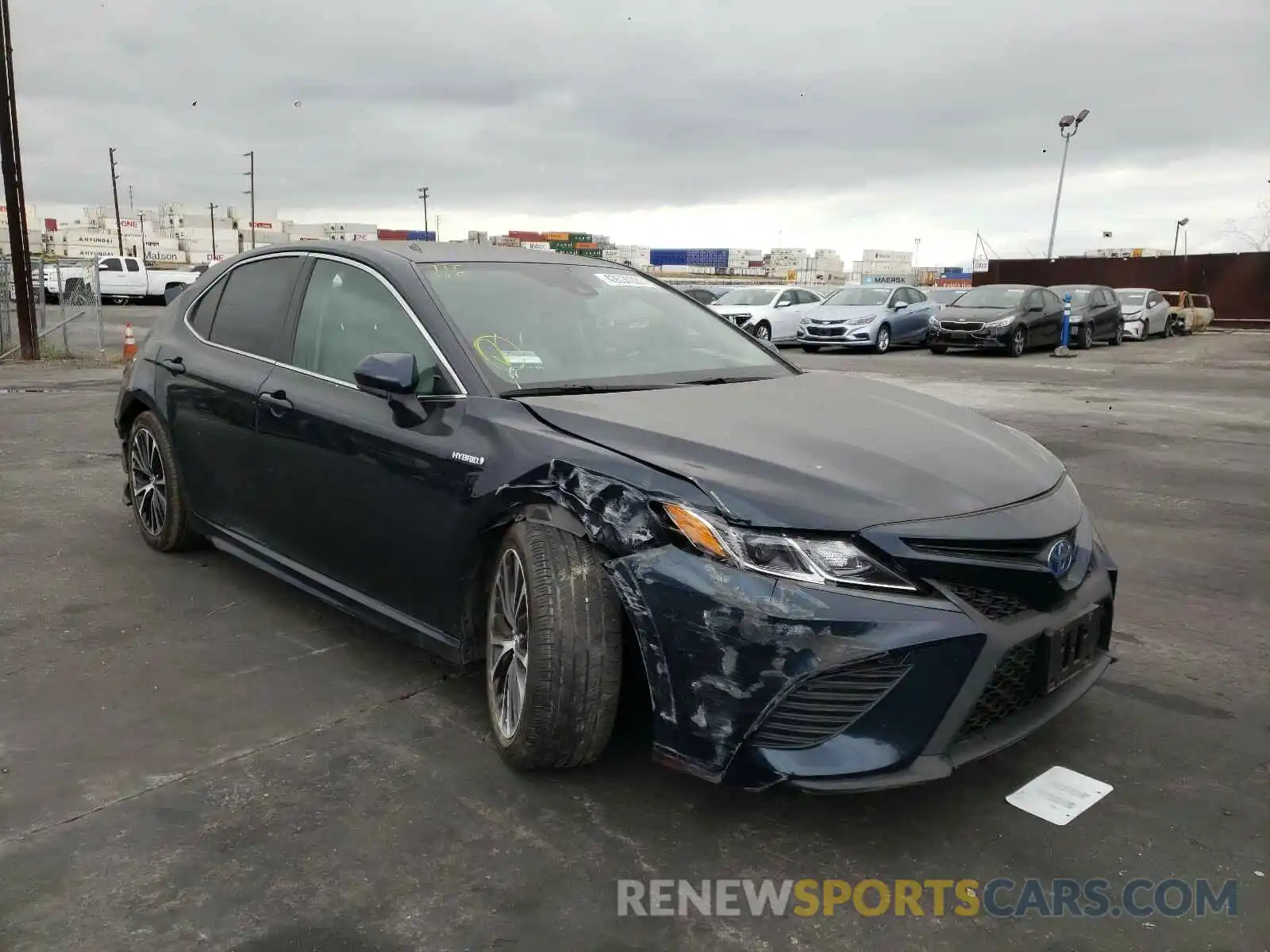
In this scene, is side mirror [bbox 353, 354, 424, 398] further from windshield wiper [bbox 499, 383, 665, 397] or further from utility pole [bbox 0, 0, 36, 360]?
utility pole [bbox 0, 0, 36, 360]

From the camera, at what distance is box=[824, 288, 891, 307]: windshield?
22.2 m

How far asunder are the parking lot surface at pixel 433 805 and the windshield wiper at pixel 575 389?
1078 millimetres

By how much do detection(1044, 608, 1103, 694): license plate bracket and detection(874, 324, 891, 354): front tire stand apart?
19399 millimetres

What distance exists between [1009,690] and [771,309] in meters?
21.2

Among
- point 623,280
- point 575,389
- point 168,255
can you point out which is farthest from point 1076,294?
point 168,255

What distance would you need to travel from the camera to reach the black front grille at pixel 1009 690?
2375 mm

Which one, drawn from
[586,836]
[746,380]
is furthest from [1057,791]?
[746,380]

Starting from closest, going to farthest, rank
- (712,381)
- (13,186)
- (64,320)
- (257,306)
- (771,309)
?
(712,381) → (257,306) → (13,186) → (64,320) → (771,309)

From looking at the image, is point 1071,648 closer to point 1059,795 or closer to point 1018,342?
point 1059,795

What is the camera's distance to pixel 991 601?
7.84ft

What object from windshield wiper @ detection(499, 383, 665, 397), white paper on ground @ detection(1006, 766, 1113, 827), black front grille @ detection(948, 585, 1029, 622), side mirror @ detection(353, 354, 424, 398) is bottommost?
white paper on ground @ detection(1006, 766, 1113, 827)

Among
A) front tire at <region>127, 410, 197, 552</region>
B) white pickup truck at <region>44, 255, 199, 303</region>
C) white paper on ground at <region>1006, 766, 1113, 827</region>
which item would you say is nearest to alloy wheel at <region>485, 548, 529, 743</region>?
white paper on ground at <region>1006, 766, 1113, 827</region>

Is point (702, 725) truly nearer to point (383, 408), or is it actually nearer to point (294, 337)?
point (383, 408)

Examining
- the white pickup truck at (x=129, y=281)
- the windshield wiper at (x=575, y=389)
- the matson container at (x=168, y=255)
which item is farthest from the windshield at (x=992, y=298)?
the matson container at (x=168, y=255)
